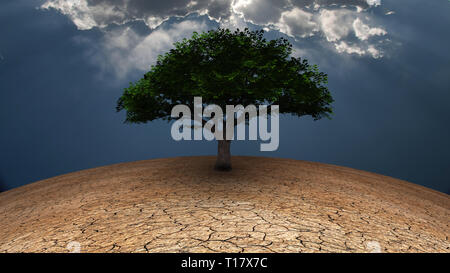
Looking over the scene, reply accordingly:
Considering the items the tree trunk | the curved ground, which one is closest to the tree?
the tree trunk

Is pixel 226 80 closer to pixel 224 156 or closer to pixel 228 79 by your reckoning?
pixel 228 79

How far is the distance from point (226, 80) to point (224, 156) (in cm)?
336

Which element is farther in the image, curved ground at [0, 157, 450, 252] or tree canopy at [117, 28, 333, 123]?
tree canopy at [117, 28, 333, 123]

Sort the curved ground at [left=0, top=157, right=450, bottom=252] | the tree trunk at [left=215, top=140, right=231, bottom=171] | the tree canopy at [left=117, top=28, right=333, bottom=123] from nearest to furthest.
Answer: the curved ground at [left=0, top=157, right=450, bottom=252]
the tree canopy at [left=117, top=28, right=333, bottom=123]
the tree trunk at [left=215, top=140, right=231, bottom=171]

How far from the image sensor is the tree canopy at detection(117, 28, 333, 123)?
797 cm

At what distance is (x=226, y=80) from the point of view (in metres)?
7.75

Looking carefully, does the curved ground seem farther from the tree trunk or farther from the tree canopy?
the tree canopy

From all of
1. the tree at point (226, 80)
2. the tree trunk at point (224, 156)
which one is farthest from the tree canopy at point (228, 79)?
the tree trunk at point (224, 156)

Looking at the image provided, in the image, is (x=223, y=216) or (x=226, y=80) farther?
(x=226, y=80)

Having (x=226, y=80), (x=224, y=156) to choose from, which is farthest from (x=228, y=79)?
(x=224, y=156)

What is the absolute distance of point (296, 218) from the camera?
16.7ft

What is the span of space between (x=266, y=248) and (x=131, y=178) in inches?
282

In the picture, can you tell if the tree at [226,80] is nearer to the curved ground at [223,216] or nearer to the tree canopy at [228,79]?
the tree canopy at [228,79]
